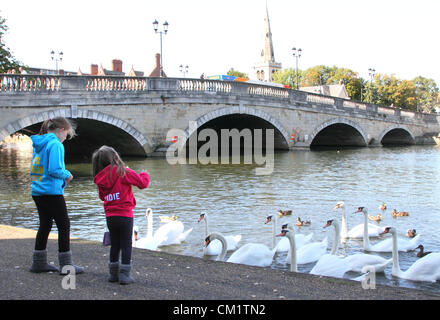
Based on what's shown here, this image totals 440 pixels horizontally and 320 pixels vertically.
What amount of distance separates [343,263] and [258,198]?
688cm

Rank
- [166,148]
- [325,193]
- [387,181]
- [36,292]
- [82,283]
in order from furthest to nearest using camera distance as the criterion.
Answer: [166,148] → [387,181] → [325,193] → [82,283] → [36,292]

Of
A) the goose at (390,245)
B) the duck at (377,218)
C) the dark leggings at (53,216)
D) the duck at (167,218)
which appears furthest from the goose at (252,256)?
the duck at (377,218)

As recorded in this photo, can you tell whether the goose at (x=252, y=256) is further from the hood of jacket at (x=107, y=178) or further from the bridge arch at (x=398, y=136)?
the bridge arch at (x=398, y=136)

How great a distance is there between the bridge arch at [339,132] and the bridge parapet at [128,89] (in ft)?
3.09

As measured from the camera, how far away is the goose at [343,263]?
6082 millimetres

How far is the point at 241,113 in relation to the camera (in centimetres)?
2755

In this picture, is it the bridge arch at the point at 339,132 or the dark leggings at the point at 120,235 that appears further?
the bridge arch at the point at 339,132

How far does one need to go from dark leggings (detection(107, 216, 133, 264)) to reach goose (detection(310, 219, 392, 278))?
2599mm

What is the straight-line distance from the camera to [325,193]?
1367 cm

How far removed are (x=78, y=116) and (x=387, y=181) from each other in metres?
12.6

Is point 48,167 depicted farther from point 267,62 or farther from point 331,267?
point 267,62
